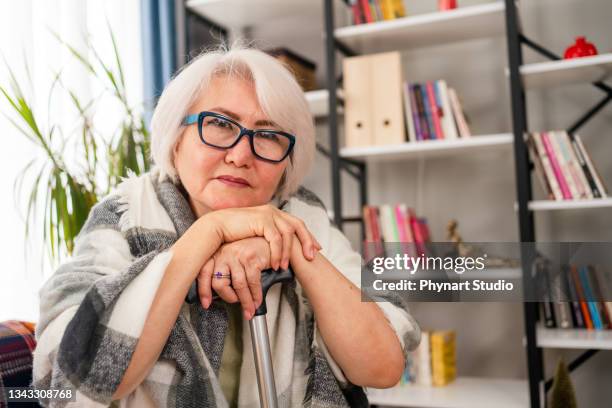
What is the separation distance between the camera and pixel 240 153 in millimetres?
1094

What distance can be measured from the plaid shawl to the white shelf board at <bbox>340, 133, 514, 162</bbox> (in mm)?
1018

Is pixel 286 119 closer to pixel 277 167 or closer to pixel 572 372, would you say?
pixel 277 167

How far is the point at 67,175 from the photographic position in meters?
1.69

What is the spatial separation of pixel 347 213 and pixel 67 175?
4.35ft

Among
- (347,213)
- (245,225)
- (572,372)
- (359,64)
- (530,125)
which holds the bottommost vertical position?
(572,372)

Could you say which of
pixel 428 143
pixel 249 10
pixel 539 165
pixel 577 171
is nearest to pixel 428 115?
pixel 428 143

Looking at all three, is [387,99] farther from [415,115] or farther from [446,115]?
[446,115]

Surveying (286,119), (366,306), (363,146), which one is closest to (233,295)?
(366,306)

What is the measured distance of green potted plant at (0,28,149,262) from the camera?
166 centimetres

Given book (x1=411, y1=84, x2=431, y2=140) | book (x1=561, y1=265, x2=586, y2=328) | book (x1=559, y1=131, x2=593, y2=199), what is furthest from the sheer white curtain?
book (x1=561, y1=265, x2=586, y2=328)

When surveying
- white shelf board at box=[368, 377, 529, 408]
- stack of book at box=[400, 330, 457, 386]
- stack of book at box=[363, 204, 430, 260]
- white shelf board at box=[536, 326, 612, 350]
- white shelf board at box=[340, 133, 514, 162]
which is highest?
white shelf board at box=[340, 133, 514, 162]

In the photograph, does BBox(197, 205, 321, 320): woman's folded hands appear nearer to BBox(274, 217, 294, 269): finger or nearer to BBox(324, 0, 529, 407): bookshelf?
BBox(274, 217, 294, 269): finger

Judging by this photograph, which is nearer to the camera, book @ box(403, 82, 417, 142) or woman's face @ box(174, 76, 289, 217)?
woman's face @ box(174, 76, 289, 217)

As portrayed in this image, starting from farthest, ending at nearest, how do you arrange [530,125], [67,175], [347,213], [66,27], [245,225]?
[347,213], [530,125], [66,27], [67,175], [245,225]
